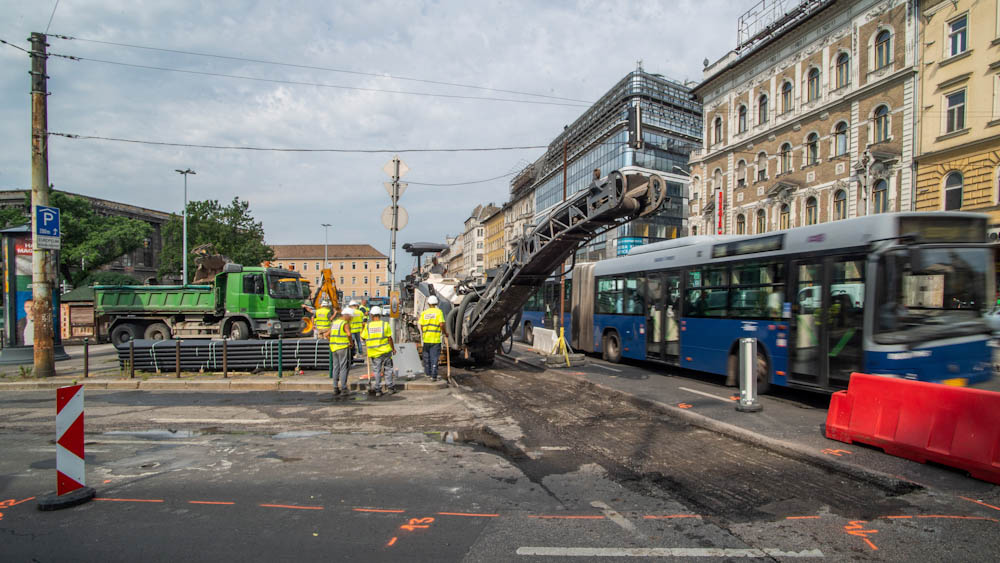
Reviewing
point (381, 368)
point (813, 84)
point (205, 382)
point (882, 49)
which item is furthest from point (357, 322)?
point (813, 84)

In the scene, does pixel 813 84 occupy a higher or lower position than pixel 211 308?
higher

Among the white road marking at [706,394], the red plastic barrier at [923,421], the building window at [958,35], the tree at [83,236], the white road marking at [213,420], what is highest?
the building window at [958,35]

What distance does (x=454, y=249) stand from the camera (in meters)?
129

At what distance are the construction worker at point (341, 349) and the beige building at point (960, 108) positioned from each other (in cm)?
2388

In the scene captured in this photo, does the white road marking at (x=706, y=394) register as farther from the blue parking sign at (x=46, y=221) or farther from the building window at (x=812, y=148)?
the building window at (x=812, y=148)

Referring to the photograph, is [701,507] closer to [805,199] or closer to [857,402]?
[857,402]

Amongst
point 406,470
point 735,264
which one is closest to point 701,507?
point 406,470

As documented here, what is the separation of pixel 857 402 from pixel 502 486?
14.2 feet

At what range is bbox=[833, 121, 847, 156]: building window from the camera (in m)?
25.9

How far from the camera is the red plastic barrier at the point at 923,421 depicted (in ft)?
15.9

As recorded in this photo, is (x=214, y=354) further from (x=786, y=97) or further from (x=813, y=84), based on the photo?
(x=786, y=97)

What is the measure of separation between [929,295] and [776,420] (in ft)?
8.84

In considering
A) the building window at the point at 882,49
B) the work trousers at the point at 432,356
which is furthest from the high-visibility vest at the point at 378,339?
the building window at the point at 882,49

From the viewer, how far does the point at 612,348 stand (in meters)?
15.1
